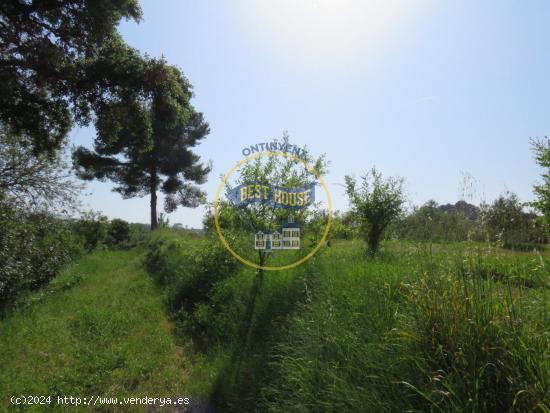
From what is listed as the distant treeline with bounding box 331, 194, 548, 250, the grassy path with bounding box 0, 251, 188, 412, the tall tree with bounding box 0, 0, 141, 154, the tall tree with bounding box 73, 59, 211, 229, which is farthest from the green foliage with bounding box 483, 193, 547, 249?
the tall tree with bounding box 73, 59, 211, 229

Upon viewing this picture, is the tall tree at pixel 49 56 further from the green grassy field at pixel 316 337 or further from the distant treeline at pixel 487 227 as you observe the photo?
the distant treeline at pixel 487 227

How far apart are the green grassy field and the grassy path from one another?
0.03 metres

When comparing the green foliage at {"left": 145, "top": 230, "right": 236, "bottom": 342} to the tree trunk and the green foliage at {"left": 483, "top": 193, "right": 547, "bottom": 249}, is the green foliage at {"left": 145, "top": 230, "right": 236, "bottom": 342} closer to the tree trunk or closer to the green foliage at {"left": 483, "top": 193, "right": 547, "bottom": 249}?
the green foliage at {"left": 483, "top": 193, "right": 547, "bottom": 249}

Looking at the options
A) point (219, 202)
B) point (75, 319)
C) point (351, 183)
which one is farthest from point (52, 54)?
point (351, 183)

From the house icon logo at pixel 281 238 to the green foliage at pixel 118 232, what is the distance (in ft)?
67.0

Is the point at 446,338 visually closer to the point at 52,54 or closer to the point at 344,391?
the point at 344,391

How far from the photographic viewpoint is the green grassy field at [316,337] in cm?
201

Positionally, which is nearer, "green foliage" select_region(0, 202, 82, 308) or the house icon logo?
the house icon logo

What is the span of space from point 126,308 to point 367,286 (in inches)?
233

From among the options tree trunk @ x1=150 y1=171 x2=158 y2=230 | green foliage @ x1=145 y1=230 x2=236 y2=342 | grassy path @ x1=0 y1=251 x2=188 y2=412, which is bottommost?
grassy path @ x1=0 y1=251 x2=188 y2=412

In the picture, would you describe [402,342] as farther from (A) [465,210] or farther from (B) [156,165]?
(B) [156,165]

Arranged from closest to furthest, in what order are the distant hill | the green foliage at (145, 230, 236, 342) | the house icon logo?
1. the distant hill
2. the green foliage at (145, 230, 236, 342)
3. the house icon logo

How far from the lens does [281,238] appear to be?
6.79m

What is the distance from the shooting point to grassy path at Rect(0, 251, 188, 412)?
399 centimetres
